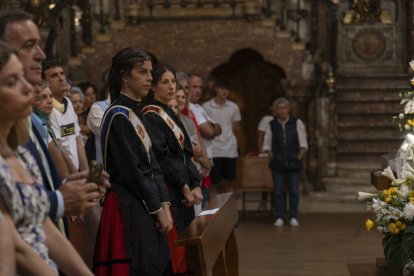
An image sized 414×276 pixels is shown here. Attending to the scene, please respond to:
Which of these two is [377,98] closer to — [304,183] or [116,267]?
[304,183]

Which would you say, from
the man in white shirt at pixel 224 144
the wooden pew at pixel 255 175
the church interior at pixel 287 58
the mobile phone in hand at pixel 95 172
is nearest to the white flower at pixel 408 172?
the mobile phone in hand at pixel 95 172

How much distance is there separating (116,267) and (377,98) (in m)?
11.1

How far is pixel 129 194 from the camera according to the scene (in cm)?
599

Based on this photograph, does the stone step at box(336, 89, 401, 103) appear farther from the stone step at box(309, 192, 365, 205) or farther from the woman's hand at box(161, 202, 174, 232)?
the woman's hand at box(161, 202, 174, 232)

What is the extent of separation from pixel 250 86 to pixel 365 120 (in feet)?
6.54

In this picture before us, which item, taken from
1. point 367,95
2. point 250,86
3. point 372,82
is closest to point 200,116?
point 367,95

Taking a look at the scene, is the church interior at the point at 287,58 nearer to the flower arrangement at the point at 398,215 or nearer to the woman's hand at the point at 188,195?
the woman's hand at the point at 188,195

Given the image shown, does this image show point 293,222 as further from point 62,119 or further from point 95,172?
point 95,172

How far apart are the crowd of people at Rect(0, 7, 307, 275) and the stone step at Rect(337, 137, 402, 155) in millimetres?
6757

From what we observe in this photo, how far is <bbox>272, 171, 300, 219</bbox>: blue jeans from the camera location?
1255 centimetres

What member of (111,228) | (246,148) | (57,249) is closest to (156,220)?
(111,228)

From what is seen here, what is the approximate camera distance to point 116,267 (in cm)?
598

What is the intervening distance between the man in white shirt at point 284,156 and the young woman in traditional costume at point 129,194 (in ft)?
21.6

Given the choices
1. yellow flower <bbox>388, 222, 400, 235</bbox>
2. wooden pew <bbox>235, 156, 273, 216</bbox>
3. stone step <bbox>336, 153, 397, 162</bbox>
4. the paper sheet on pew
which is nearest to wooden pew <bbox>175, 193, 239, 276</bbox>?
the paper sheet on pew
